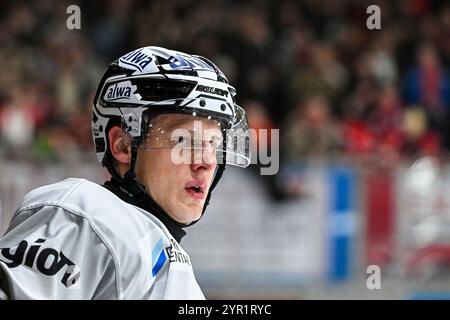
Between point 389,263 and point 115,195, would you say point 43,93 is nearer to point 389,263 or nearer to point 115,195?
point 389,263

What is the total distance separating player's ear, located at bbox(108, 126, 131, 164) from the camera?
2.66 meters

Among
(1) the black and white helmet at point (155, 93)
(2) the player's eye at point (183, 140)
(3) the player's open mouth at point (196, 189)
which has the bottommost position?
(3) the player's open mouth at point (196, 189)

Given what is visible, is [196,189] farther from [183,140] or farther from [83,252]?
[83,252]

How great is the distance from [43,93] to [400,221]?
383cm

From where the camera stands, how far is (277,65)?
36.1 ft

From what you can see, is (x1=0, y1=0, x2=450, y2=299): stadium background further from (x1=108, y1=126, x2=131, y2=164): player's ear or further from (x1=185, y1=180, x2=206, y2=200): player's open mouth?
(x1=185, y1=180, x2=206, y2=200): player's open mouth

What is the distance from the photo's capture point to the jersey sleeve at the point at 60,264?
2145 millimetres

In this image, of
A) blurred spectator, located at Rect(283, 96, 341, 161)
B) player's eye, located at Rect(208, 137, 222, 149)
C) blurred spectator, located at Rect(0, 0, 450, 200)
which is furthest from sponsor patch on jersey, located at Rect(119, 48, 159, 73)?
blurred spectator, located at Rect(283, 96, 341, 161)

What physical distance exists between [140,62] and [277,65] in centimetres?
847

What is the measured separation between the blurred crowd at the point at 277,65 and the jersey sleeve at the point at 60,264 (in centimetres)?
698

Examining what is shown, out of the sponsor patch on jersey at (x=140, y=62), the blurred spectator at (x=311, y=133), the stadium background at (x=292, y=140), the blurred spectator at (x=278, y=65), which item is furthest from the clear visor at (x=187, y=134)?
the blurred spectator at (x=311, y=133)

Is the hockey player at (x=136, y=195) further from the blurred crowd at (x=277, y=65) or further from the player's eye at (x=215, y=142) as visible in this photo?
the blurred crowd at (x=277, y=65)
